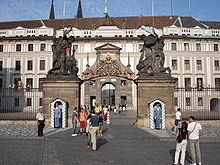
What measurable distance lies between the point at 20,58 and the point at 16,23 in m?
10.1

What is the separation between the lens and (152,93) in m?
13.8

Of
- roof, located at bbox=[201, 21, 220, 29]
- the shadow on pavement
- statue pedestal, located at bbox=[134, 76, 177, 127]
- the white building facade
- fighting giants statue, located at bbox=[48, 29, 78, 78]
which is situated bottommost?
the shadow on pavement

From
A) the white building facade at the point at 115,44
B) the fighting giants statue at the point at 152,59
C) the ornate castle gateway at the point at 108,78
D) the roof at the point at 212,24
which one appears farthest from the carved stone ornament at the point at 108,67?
the roof at the point at 212,24

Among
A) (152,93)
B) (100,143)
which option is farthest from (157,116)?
(100,143)

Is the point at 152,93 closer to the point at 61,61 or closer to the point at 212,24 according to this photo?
the point at 61,61

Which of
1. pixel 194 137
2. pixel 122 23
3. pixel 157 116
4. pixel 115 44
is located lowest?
pixel 157 116

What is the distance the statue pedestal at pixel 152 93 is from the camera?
13.8 metres

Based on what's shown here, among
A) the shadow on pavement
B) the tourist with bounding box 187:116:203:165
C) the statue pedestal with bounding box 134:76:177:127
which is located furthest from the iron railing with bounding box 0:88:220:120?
the tourist with bounding box 187:116:203:165

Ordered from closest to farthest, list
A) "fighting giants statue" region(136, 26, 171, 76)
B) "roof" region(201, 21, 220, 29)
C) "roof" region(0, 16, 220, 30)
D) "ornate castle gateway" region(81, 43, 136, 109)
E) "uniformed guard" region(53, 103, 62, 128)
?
1. "uniformed guard" region(53, 103, 62, 128)
2. "fighting giants statue" region(136, 26, 171, 76)
3. "ornate castle gateway" region(81, 43, 136, 109)
4. "roof" region(0, 16, 220, 30)
5. "roof" region(201, 21, 220, 29)

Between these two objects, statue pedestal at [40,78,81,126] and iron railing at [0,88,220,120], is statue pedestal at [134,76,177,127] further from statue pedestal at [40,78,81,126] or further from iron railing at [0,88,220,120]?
statue pedestal at [40,78,81,126]

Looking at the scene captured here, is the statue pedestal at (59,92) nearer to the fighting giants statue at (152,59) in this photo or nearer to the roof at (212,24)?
the fighting giants statue at (152,59)

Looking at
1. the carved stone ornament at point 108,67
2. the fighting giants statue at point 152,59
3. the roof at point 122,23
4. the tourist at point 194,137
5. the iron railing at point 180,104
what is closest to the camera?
the tourist at point 194,137

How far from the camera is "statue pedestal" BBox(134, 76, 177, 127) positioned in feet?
45.1

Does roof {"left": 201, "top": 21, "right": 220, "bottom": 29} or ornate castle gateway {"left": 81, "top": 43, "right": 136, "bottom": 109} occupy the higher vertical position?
roof {"left": 201, "top": 21, "right": 220, "bottom": 29}
